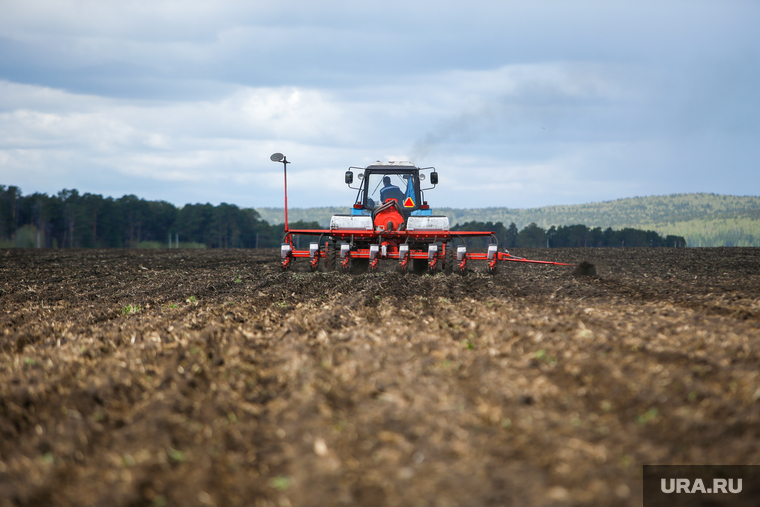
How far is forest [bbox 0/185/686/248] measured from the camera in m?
79.6

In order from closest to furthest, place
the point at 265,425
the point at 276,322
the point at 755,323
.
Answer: the point at 265,425
the point at 755,323
the point at 276,322

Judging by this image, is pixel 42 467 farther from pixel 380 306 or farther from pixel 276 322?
pixel 380 306

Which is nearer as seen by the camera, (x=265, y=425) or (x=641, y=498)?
(x=641, y=498)

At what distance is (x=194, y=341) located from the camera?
734 cm

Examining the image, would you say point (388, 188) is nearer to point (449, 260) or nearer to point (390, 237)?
point (390, 237)

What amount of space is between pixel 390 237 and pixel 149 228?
83427 mm

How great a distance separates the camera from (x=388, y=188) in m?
19.2

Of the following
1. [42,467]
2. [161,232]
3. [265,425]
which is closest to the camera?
[42,467]

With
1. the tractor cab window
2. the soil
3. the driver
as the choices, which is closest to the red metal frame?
the tractor cab window

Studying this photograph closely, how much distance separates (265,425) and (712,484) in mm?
3074

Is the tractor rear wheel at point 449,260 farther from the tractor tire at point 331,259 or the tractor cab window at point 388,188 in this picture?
the tractor tire at point 331,259

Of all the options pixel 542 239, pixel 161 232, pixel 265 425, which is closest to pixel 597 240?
pixel 542 239

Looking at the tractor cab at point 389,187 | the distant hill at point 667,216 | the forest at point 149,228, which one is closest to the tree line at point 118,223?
the forest at point 149,228

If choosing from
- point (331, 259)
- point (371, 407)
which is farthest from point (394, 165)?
point (371, 407)
